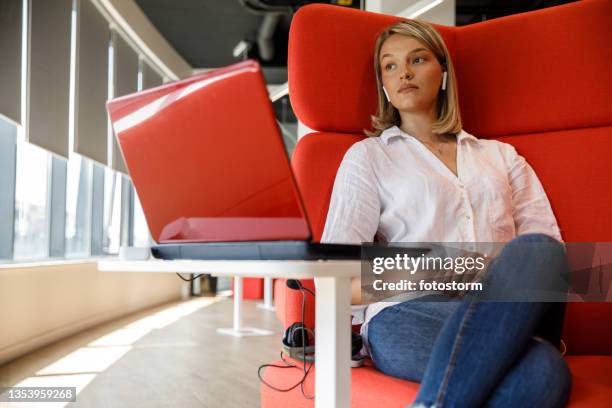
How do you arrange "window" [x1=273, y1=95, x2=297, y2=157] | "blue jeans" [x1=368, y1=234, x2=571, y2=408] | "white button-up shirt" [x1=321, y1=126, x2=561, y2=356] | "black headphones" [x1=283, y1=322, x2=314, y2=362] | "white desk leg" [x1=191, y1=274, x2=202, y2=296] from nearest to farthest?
"blue jeans" [x1=368, y1=234, x2=571, y2=408] → "black headphones" [x1=283, y1=322, x2=314, y2=362] → "white button-up shirt" [x1=321, y1=126, x2=561, y2=356] → "white desk leg" [x1=191, y1=274, x2=202, y2=296] → "window" [x1=273, y1=95, x2=297, y2=157]

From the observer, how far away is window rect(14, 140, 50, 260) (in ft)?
12.3

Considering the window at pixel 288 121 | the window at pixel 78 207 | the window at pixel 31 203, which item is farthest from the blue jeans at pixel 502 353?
the window at pixel 288 121

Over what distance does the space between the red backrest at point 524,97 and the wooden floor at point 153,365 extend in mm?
1239

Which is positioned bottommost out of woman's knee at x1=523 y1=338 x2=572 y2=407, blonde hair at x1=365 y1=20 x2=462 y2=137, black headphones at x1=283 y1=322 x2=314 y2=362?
black headphones at x1=283 y1=322 x2=314 y2=362

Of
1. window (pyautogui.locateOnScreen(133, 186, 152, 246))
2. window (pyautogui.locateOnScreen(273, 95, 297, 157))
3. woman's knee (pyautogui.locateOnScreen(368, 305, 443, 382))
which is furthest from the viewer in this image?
window (pyautogui.locateOnScreen(273, 95, 297, 157))

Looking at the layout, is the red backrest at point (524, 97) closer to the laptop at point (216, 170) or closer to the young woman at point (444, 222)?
the young woman at point (444, 222)

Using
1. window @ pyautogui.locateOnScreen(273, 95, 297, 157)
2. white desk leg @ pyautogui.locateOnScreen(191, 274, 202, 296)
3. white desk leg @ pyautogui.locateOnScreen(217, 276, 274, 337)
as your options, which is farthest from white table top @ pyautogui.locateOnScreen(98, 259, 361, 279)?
window @ pyautogui.locateOnScreen(273, 95, 297, 157)

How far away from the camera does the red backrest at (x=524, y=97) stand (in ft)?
4.88

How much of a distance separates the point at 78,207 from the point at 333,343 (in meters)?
4.64

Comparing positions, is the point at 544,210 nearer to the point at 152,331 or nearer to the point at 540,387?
the point at 540,387

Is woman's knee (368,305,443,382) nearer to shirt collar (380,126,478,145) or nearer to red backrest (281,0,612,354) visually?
red backrest (281,0,612,354)

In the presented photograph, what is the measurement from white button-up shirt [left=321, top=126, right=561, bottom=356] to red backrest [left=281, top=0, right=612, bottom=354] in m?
0.11

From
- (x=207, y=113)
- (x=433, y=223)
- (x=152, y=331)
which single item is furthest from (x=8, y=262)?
(x=207, y=113)

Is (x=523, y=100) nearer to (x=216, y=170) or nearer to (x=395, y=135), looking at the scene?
(x=395, y=135)
